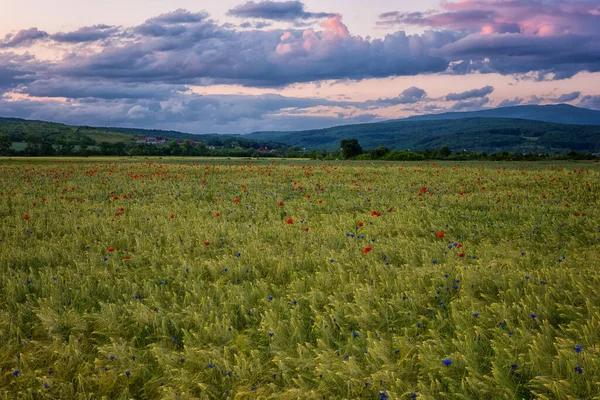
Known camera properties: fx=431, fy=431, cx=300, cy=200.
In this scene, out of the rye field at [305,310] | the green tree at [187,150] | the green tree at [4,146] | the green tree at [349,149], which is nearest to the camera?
the rye field at [305,310]

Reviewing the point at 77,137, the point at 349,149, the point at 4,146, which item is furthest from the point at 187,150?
the point at 77,137

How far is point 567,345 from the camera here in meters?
3.17

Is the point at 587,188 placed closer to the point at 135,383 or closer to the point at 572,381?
the point at 572,381

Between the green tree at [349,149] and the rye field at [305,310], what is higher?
the green tree at [349,149]

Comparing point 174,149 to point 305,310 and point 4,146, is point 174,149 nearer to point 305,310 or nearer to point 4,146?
point 4,146

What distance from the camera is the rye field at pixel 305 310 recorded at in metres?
3.18

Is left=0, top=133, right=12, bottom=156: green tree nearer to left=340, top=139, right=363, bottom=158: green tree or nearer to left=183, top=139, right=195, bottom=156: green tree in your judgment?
left=183, top=139, right=195, bottom=156: green tree

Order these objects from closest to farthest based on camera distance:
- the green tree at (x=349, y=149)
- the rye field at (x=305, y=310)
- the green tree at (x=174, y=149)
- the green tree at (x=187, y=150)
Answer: the rye field at (x=305, y=310) → the green tree at (x=349, y=149) → the green tree at (x=174, y=149) → the green tree at (x=187, y=150)

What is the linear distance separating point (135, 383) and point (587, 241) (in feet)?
20.5

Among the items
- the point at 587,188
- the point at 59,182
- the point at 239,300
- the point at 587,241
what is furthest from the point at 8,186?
the point at 587,188

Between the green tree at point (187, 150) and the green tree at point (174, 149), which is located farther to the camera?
the green tree at point (187, 150)

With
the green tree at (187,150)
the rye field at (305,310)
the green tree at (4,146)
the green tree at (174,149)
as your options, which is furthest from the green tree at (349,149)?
the rye field at (305,310)

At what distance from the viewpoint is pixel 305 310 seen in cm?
425

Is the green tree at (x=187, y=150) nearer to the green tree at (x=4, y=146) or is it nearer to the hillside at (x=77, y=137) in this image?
the hillside at (x=77, y=137)
